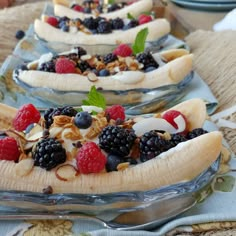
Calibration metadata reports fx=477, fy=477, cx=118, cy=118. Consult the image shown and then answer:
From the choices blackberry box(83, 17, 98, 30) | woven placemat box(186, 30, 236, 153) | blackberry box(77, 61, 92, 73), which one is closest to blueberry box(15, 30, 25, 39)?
blackberry box(83, 17, 98, 30)

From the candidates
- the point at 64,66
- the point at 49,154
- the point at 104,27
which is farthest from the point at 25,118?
the point at 104,27

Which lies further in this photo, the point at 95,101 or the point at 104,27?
the point at 104,27

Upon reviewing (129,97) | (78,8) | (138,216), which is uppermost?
(138,216)

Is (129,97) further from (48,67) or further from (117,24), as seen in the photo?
(117,24)

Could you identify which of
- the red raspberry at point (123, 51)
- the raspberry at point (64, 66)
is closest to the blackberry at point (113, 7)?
the red raspberry at point (123, 51)

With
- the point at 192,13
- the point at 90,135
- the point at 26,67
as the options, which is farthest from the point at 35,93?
the point at 192,13

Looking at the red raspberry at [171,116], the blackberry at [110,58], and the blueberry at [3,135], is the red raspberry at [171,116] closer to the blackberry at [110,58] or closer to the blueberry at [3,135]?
the blueberry at [3,135]

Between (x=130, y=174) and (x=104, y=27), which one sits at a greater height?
(x=130, y=174)
